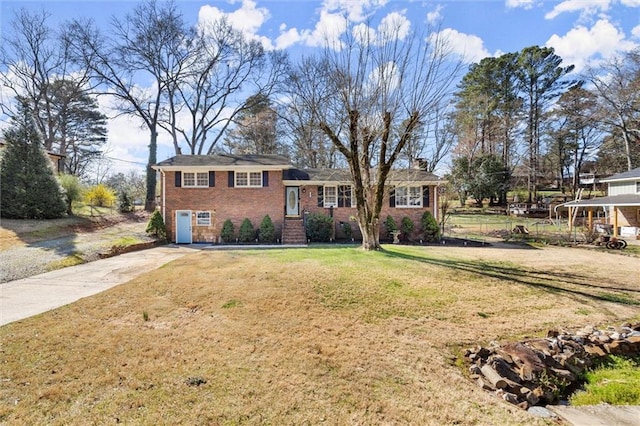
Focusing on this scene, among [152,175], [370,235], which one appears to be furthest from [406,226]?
[152,175]

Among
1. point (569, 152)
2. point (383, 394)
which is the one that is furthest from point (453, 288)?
point (569, 152)

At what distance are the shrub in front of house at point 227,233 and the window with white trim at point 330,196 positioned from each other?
18.7ft

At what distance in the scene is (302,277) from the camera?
8531 millimetres

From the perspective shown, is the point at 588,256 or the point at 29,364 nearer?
the point at 29,364

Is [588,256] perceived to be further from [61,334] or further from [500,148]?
[500,148]

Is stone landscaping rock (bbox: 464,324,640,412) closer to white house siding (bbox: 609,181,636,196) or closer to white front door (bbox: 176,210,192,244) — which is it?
white front door (bbox: 176,210,192,244)

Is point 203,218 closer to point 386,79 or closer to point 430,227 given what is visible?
point 386,79

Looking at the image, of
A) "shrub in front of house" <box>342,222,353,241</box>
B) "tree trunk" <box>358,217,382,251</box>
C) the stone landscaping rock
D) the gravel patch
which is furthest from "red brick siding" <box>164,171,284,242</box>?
the stone landscaping rock

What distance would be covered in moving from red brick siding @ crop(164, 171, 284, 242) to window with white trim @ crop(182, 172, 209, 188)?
1.02 ft

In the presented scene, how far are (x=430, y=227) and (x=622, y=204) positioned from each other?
12.8 m

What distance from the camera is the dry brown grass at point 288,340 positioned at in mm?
3559

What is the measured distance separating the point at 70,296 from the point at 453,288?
31.7 ft

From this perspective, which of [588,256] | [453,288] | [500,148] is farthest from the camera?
[500,148]

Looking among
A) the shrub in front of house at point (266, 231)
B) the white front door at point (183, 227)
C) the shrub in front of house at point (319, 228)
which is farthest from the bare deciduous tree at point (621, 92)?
the white front door at point (183, 227)
